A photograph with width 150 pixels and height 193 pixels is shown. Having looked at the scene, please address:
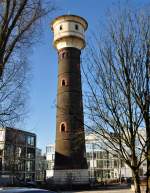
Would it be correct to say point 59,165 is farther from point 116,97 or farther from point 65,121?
point 116,97

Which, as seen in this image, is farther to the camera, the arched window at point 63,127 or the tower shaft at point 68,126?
the arched window at point 63,127

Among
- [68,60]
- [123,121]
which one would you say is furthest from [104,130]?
[68,60]

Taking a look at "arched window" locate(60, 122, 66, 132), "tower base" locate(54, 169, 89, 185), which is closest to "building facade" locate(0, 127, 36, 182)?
"tower base" locate(54, 169, 89, 185)

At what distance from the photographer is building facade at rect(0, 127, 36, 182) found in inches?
2146

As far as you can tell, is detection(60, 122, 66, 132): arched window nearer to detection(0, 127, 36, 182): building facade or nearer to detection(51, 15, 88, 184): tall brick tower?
detection(51, 15, 88, 184): tall brick tower

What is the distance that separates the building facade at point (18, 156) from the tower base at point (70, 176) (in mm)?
13687

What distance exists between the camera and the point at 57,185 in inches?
1449

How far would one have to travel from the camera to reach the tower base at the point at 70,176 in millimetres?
36625

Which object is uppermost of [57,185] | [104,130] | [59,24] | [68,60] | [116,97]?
[59,24]

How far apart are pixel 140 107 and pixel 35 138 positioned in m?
75.0

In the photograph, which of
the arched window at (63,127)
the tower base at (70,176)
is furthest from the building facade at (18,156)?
the arched window at (63,127)

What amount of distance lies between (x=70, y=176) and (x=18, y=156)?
33.8m

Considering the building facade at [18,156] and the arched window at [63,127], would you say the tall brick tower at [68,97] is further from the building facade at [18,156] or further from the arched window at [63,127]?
the building facade at [18,156]

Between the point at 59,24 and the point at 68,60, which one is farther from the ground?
the point at 59,24
